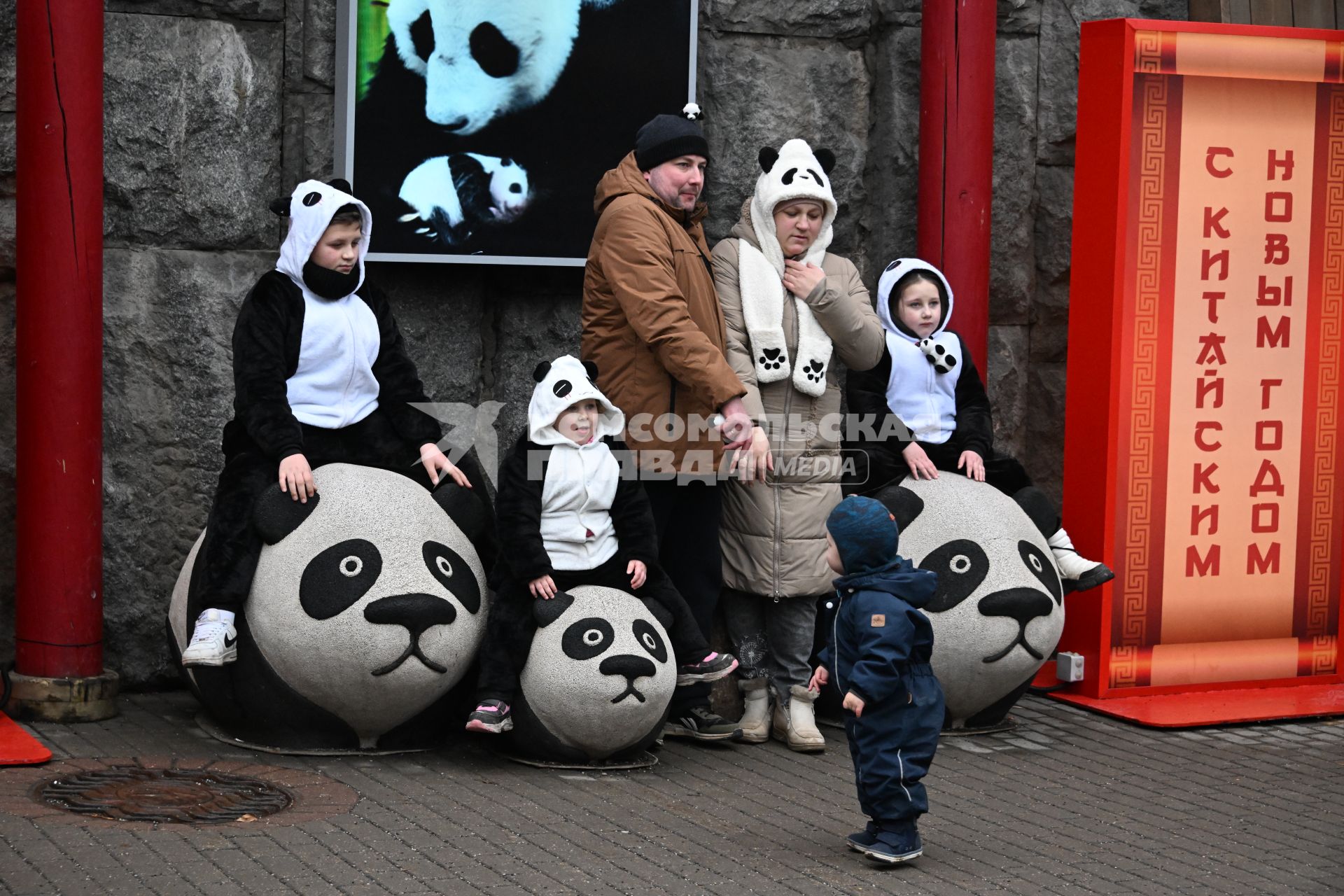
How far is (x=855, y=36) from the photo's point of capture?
809 centimetres

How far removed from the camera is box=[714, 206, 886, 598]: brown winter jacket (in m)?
6.63

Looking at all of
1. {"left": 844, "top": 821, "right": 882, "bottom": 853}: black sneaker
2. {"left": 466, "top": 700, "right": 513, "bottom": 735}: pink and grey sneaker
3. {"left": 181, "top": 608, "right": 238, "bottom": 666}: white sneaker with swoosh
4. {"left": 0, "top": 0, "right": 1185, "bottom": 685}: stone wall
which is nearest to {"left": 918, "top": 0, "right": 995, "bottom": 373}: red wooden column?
{"left": 0, "top": 0, "right": 1185, "bottom": 685}: stone wall

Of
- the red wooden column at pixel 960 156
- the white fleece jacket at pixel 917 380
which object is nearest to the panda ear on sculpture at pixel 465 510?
the white fleece jacket at pixel 917 380

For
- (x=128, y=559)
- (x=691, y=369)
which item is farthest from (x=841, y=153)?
(x=128, y=559)

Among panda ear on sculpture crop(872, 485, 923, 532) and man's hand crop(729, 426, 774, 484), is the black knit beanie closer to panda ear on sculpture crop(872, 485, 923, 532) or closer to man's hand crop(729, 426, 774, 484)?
man's hand crop(729, 426, 774, 484)

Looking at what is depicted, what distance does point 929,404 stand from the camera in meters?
7.04

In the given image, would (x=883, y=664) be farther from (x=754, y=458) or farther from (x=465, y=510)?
(x=465, y=510)

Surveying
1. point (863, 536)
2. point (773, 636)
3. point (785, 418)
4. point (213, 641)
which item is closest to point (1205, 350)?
point (785, 418)

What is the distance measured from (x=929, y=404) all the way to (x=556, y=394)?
5.39ft

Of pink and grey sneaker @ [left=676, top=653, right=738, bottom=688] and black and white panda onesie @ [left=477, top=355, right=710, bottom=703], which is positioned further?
pink and grey sneaker @ [left=676, top=653, right=738, bottom=688]

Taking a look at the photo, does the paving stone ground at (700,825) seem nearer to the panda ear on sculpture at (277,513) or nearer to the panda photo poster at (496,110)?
the panda ear on sculpture at (277,513)

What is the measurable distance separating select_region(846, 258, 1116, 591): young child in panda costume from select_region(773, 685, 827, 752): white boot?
0.86 m

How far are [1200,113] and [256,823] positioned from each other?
15.5 feet

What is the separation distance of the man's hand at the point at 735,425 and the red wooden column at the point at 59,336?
7.36 feet
